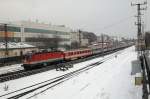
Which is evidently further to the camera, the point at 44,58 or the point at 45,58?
the point at 45,58

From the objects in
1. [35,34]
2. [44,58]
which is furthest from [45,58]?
[35,34]

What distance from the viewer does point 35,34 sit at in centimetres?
10462

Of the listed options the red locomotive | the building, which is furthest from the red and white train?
the building

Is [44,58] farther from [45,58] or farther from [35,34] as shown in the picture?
[35,34]

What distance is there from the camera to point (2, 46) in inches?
2256

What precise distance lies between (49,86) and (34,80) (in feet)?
14.2

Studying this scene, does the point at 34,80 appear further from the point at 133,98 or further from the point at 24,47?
the point at 24,47

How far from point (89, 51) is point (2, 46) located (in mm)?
20205

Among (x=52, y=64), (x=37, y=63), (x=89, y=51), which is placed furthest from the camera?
(x=89, y=51)

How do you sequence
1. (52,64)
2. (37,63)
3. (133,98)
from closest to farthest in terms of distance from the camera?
(133,98) < (37,63) < (52,64)

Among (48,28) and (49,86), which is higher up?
(48,28)

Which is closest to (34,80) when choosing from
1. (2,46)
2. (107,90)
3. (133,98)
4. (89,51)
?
(107,90)

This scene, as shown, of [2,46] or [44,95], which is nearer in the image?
[44,95]

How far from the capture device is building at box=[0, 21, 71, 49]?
8725 centimetres
